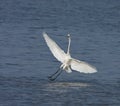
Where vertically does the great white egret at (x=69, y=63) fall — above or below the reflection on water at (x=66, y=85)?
above

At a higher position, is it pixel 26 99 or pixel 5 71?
pixel 5 71

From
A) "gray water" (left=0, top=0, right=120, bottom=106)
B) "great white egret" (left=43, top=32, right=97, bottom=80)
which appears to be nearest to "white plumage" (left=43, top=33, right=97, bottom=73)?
"great white egret" (left=43, top=32, right=97, bottom=80)

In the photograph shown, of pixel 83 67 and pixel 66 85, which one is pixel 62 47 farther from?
pixel 83 67

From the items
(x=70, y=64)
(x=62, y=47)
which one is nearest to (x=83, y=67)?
(x=70, y=64)

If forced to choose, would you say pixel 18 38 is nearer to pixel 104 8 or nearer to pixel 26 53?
pixel 26 53

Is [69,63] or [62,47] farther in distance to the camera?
[62,47]

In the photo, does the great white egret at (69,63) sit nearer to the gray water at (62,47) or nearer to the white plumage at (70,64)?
the white plumage at (70,64)

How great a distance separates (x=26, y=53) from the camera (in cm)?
2642

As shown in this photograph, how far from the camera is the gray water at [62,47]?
20688 mm

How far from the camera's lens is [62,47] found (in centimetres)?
2858

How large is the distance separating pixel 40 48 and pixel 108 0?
19574 mm

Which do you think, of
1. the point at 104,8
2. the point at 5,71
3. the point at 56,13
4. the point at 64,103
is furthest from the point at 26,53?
the point at 104,8

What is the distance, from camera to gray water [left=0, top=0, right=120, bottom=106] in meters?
20.7

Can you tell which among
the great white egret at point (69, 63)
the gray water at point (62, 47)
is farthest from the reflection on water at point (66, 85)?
the great white egret at point (69, 63)
